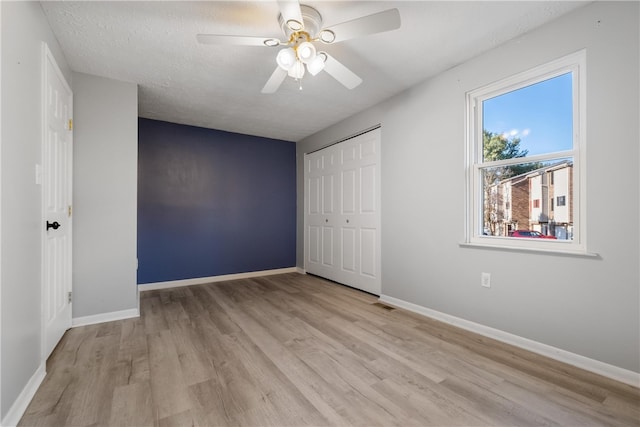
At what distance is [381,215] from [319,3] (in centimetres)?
228

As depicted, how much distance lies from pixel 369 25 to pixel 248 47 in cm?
109

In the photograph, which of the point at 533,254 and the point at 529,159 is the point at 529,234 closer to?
the point at 533,254

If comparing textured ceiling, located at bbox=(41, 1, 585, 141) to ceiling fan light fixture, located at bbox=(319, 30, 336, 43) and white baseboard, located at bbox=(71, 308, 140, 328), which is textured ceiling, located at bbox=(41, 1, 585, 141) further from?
white baseboard, located at bbox=(71, 308, 140, 328)

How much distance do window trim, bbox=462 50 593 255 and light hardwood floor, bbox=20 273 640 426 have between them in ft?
2.61

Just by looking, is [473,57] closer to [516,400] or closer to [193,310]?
[516,400]

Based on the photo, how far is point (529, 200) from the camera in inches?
88.4

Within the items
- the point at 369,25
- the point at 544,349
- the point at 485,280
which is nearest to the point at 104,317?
the point at 369,25

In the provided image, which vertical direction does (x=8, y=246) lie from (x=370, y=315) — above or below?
above

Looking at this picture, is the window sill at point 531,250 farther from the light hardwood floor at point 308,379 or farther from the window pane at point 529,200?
the light hardwood floor at point 308,379

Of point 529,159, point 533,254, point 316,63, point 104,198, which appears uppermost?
point 316,63

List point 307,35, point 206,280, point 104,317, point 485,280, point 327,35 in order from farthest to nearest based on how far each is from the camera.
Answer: point 206,280 < point 104,317 < point 485,280 < point 307,35 < point 327,35

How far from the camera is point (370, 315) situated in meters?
2.90

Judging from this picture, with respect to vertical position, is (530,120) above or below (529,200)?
above

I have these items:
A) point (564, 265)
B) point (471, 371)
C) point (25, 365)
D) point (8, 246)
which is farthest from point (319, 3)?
point (25, 365)
